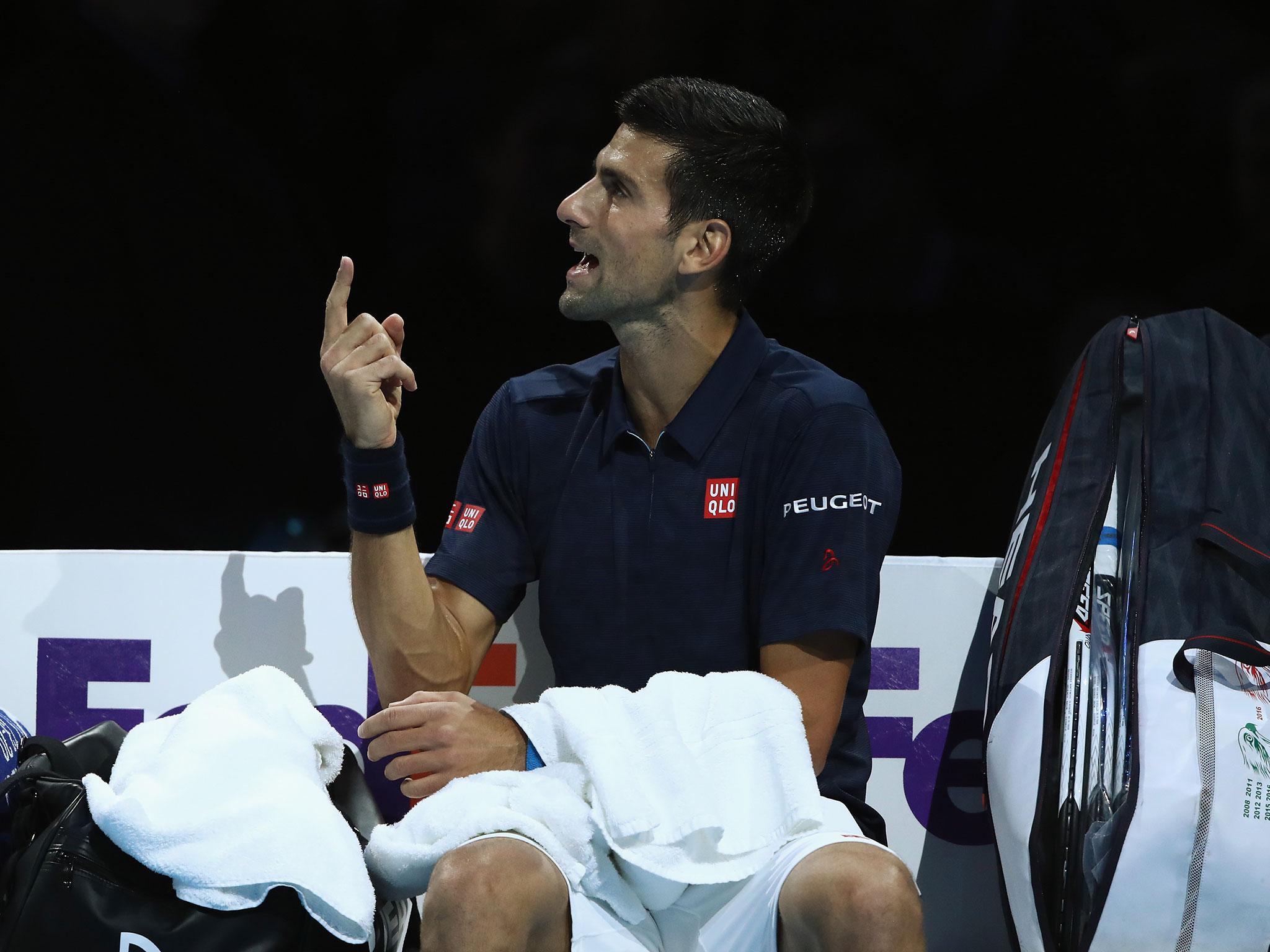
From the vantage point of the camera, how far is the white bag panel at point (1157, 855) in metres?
1.59

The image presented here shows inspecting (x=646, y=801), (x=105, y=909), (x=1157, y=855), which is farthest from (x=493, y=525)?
(x=1157, y=855)

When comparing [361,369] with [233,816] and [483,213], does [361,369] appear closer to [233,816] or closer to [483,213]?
[233,816]

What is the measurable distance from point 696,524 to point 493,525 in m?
0.30

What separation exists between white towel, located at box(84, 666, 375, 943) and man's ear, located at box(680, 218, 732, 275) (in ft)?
2.74

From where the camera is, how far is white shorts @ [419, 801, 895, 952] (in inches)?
55.3

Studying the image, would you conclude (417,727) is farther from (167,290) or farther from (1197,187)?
(1197,187)

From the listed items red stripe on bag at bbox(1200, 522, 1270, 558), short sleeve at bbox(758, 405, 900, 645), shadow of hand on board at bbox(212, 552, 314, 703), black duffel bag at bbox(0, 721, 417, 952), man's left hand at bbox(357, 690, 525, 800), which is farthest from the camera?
shadow of hand on board at bbox(212, 552, 314, 703)

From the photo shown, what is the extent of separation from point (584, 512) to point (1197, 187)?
1.47 m

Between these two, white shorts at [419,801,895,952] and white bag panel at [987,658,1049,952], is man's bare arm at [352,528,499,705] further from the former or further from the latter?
white bag panel at [987,658,1049,952]

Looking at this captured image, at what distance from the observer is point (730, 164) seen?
192 centimetres

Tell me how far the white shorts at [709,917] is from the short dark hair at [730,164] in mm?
833

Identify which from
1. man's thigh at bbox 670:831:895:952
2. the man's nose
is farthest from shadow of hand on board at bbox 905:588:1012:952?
the man's nose

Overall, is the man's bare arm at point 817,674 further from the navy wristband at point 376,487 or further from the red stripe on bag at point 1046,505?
the navy wristband at point 376,487

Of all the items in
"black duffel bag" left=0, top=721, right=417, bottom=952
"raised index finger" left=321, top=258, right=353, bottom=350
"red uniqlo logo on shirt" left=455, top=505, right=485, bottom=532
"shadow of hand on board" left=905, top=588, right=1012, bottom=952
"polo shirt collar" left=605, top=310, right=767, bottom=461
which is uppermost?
"raised index finger" left=321, top=258, right=353, bottom=350
